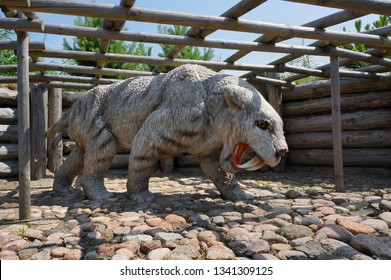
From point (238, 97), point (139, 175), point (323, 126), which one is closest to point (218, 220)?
point (139, 175)

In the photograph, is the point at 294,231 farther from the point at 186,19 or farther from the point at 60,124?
the point at 60,124

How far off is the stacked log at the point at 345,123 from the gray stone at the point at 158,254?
448cm

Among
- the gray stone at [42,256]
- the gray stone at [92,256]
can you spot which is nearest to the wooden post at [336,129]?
the gray stone at [92,256]

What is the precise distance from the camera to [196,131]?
3010 mm

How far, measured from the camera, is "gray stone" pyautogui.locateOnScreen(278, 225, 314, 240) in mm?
2105

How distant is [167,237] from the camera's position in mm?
2061

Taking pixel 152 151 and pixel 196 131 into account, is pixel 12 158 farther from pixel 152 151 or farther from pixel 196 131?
pixel 196 131

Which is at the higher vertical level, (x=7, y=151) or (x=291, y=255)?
(x=7, y=151)

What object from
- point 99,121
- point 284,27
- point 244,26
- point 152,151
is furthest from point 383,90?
point 99,121

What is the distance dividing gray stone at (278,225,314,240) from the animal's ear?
1167mm

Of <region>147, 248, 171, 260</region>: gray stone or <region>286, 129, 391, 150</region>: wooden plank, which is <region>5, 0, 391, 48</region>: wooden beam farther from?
<region>286, 129, 391, 150</region>: wooden plank

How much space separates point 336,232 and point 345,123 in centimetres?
380

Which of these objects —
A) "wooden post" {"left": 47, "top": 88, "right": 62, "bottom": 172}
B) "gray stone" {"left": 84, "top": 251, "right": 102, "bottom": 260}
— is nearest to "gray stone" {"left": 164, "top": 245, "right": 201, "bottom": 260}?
"gray stone" {"left": 84, "top": 251, "right": 102, "bottom": 260}

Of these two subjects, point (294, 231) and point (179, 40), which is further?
point (179, 40)
